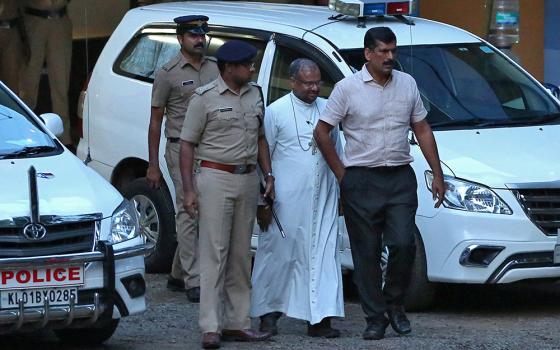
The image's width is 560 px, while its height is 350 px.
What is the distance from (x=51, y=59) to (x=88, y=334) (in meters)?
5.86

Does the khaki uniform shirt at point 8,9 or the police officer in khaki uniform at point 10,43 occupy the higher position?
the khaki uniform shirt at point 8,9

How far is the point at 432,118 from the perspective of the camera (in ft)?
31.6

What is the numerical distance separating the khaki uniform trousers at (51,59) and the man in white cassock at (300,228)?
5.40 m

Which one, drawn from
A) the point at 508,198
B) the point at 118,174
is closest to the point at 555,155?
the point at 508,198

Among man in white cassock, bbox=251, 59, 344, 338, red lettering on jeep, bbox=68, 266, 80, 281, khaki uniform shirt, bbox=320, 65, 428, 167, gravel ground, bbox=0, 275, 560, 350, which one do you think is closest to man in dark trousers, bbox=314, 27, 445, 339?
khaki uniform shirt, bbox=320, 65, 428, 167

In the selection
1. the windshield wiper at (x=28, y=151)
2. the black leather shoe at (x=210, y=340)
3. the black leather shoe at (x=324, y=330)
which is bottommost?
the black leather shoe at (x=324, y=330)

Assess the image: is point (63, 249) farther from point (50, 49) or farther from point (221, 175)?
point (50, 49)

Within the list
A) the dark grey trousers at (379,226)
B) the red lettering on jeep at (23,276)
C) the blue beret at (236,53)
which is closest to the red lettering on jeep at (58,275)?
the red lettering on jeep at (23,276)

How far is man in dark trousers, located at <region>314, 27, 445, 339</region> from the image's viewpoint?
27.7ft

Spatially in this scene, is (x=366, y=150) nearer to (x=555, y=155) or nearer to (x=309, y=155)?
(x=309, y=155)

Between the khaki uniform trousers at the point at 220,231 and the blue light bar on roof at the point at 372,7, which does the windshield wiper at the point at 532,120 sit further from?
the khaki uniform trousers at the point at 220,231

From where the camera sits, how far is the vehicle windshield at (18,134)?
8297 millimetres

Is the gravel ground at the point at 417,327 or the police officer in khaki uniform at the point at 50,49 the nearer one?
the gravel ground at the point at 417,327

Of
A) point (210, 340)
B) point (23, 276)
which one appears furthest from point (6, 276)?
point (210, 340)
